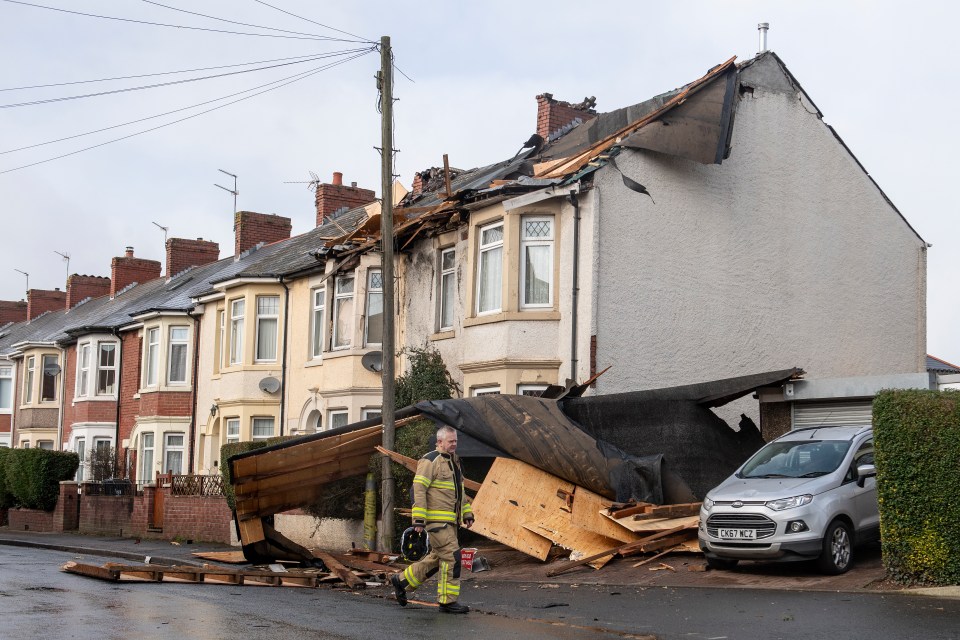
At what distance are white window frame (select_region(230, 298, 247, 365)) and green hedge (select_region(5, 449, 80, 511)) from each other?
22.4ft

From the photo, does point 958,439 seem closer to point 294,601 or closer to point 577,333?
point 294,601

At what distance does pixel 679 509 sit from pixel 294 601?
209 inches

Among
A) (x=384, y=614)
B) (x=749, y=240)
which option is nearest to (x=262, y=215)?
(x=749, y=240)

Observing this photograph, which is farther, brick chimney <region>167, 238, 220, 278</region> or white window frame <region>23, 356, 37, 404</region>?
white window frame <region>23, 356, 37, 404</region>

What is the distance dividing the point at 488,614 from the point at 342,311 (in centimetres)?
1525

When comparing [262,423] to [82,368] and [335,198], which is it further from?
[82,368]

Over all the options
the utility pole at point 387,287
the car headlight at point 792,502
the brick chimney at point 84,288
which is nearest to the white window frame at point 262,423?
the utility pole at point 387,287

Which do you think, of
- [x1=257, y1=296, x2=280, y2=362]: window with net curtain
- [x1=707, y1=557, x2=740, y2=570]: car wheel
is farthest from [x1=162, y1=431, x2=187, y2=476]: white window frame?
[x1=707, y1=557, x2=740, y2=570]: car wheel

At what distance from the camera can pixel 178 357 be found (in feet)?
112

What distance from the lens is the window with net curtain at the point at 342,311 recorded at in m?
25.8

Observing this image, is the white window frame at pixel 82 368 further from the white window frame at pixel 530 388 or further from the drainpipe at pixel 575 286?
the drainpipe at pixel 575 286

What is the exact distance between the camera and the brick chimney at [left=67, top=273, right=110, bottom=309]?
5088 cm

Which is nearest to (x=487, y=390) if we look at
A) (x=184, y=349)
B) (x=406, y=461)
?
(x=406, y=461)

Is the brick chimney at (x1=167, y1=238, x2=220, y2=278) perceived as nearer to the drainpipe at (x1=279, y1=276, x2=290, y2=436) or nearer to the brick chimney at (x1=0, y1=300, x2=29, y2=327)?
the drainpipe at (x1=279, y1=276, x2=290, y2=436)
